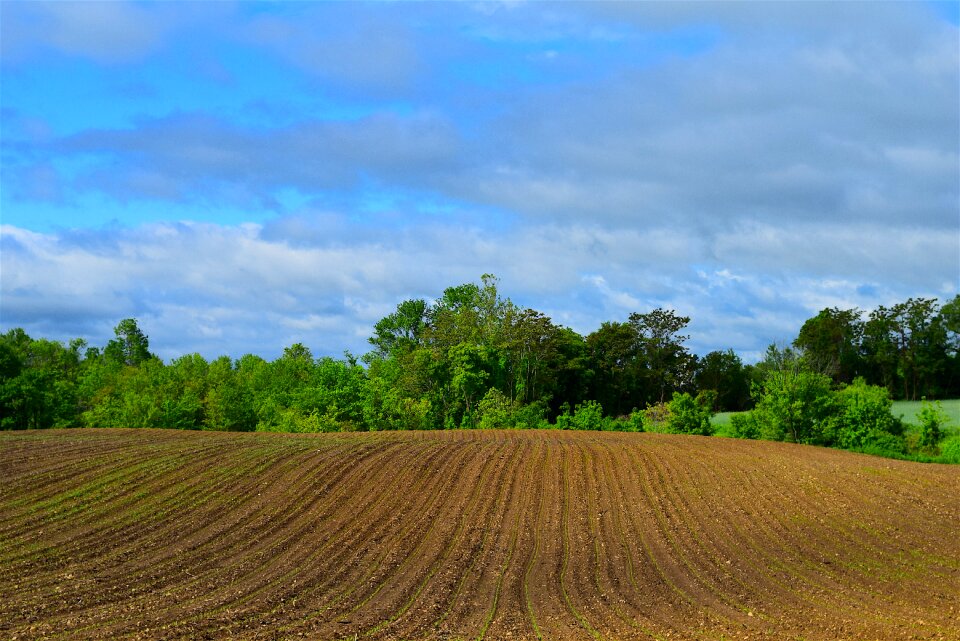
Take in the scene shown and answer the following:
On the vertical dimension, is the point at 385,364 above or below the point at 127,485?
above

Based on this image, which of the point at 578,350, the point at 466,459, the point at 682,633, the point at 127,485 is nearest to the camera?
the point at 682,633

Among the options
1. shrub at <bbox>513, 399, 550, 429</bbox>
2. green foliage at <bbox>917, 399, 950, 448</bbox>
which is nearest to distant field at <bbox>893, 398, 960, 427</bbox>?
green foliage at <bbox>917, 399, 950, 448</bbox>

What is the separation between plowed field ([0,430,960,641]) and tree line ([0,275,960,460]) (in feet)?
70.2

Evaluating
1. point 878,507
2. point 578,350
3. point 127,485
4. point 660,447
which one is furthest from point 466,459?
point 578,350

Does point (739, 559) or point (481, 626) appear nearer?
point (481, 626)

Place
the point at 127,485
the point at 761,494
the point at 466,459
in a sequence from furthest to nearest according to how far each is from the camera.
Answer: the point at 466,459 → the point at 761,494 → the point at 127,485

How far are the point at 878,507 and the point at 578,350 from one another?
47.7 meters

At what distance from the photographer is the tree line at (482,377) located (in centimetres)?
5912

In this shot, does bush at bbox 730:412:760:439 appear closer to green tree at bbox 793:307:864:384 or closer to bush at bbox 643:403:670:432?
bush at bbox 643:403:670:432

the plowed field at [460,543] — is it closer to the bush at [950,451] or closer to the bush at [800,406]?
the bush at [950,451]

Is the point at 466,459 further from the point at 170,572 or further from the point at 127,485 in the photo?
the point at 170,572

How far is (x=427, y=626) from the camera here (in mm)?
15523

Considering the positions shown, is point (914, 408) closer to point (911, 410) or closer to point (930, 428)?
point (911, 410)

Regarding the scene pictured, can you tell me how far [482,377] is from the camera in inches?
2554
